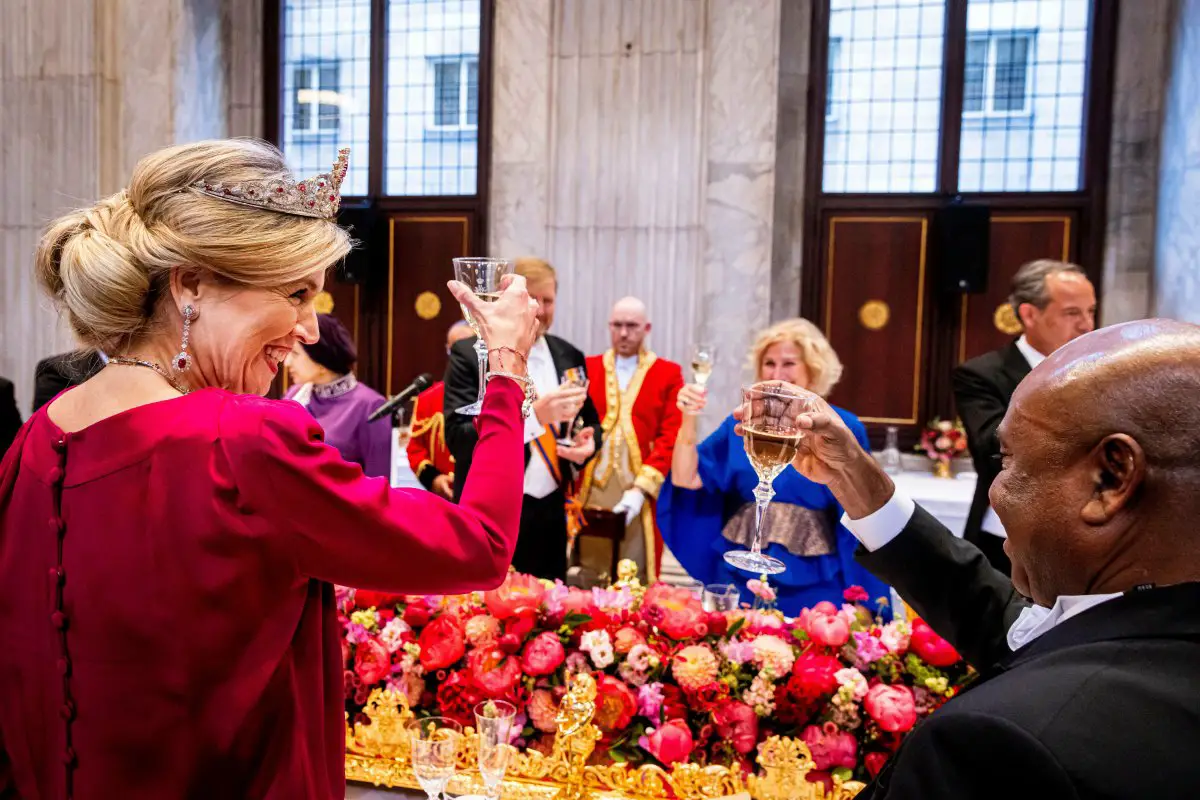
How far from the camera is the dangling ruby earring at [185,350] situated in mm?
1226

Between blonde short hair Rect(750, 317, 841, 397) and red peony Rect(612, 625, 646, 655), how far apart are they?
1.81 meters

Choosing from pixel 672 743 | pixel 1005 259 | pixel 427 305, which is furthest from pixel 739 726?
pixel 427 305

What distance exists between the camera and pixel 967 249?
23.8 ft

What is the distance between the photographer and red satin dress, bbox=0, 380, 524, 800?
1.13m

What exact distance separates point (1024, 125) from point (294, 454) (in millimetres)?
7648

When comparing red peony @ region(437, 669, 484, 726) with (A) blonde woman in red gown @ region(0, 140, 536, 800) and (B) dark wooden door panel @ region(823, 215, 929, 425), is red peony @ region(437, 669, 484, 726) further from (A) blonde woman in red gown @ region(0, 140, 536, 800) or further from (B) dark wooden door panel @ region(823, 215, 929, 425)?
(B) dark wooden door panel @ region(823, 215, 929, 425)

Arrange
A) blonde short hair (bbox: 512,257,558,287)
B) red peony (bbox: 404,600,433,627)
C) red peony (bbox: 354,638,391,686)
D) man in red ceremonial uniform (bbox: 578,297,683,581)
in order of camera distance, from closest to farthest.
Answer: red peony (bbox: 354,638,391,686) < red peony (bbox: 404,600,433,627) < blonde short hair (bbox: 512,257,558,287) < man in red ceremonial uniform (bbox: 578,297,683,581)

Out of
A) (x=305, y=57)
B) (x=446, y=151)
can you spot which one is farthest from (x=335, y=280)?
(x=305, y=57)

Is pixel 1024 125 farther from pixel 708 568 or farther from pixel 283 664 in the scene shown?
pixel 283 664

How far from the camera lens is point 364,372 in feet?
27.7

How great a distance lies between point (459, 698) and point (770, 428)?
826mm

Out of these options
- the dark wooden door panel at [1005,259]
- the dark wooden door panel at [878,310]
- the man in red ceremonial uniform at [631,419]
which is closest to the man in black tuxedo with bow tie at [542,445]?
the man in red ceremonial uniform at [631,419]

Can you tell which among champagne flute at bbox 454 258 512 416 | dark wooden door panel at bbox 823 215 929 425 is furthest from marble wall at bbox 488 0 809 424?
champagne flute at bbox 454 258 512 416

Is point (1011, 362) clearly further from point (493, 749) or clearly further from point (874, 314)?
point (874, 314)
